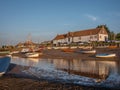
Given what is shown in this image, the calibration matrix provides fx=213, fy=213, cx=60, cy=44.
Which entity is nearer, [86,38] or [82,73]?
[82,73]

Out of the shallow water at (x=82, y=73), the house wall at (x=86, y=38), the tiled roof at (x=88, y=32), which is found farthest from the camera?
A: the tiled roof at (x=88, y=32)

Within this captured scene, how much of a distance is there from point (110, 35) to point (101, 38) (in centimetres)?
1112

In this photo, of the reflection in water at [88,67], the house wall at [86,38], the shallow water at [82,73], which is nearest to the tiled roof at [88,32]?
the house wall at [86,38]

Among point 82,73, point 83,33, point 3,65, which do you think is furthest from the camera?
point 83,33

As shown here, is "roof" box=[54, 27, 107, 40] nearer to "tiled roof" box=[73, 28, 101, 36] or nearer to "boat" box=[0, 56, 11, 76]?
"tiled roof" box=[73, 28, 101, 36]

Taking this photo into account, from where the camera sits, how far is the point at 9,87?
49.4 ft

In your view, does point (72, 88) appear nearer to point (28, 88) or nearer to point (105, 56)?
point (28, 88)

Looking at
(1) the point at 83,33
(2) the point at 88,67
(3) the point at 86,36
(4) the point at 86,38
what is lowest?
(2) the point at 88,67

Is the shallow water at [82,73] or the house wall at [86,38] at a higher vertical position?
the house wall at [86,38]

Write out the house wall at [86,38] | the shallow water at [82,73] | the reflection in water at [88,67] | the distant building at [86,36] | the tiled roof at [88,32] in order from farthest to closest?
the tiled roof at [88,32] < the house wall at [86,38] < the distant building at [86,36] < the reflection in water at [88,67] < the shallow water at [82,73]

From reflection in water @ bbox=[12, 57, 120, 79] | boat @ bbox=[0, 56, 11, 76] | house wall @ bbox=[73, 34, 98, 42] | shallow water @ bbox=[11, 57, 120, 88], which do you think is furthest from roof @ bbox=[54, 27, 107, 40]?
boat @ bbox=[0, 56, 11, 76]

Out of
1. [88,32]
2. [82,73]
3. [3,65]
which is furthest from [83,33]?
[3,65]

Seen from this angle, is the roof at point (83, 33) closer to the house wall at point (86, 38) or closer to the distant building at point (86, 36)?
the distant building at point (86, 36)

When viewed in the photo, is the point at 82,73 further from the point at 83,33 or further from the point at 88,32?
the point at 83,33
